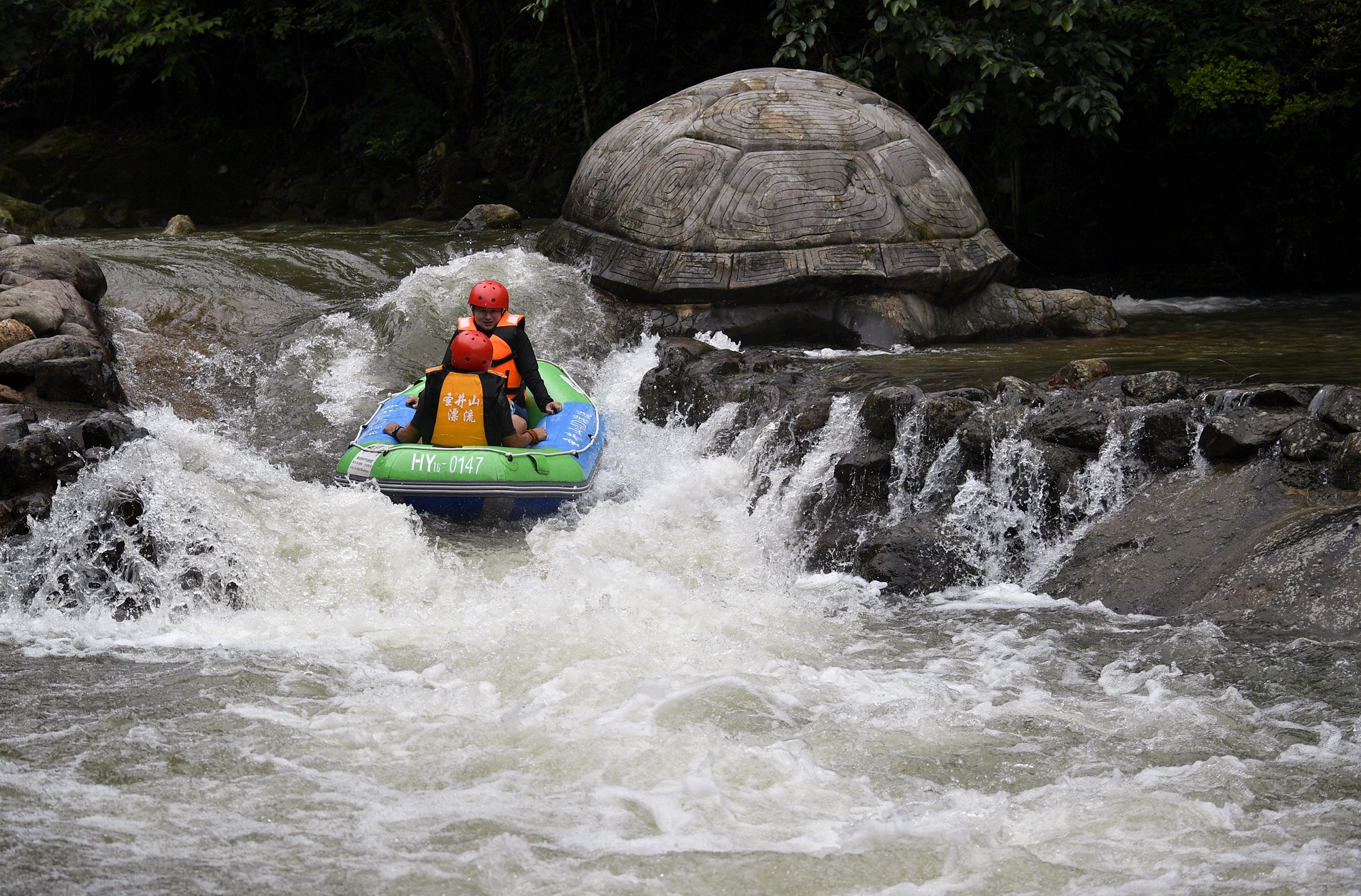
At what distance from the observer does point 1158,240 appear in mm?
11297

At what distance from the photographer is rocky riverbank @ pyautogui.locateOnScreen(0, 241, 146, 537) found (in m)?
5.20

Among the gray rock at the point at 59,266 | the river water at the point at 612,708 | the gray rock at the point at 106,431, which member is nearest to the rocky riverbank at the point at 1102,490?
the river water at the point at 612,708

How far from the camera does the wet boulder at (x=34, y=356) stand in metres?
6.14

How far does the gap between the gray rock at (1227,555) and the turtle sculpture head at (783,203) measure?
134 inches

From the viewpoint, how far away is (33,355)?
6.21 m

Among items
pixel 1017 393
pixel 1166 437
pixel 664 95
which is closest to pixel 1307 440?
pixel 1166 437

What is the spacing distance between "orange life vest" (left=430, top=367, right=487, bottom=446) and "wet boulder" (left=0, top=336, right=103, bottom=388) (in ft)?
6.84

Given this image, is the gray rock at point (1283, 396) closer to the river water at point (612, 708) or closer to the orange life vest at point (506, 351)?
the river water at point (612, 708)

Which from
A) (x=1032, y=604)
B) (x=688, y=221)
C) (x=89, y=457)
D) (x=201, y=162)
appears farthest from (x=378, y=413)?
(x=201, y=162)

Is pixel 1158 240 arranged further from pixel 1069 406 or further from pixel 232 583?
pixel 232 583

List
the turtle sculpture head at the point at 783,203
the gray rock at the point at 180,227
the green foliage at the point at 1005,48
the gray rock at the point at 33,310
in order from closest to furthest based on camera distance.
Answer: the gray rock at the point at 33,310
the turtle sculpture head at the point at 783,203
the green foliage at the point at 1005,48
the gray rock at the point at 180,227

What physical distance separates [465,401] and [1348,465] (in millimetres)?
4128

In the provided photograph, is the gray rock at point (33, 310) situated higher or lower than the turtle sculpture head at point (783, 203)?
lower

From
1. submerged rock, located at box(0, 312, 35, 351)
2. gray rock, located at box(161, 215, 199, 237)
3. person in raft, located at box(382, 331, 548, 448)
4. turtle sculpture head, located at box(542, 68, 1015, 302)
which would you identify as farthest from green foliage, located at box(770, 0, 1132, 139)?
gray rock, located at box(161, 215, 199, 237)
